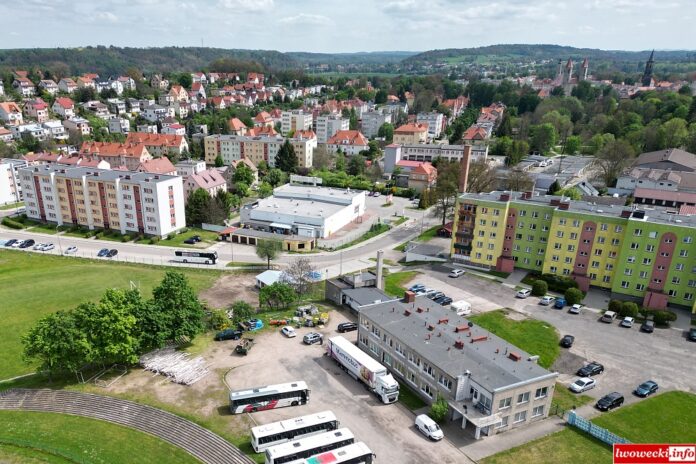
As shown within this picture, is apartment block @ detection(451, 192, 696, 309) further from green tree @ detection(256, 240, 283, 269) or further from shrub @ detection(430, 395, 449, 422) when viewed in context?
shrub @ detection(430, 395, 449, 422)

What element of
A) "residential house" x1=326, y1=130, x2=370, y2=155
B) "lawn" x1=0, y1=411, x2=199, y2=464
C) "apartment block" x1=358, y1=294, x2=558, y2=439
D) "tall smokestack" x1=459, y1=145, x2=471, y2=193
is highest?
"tall smokestack" x1=459, y1=145, x2=471, y2=193

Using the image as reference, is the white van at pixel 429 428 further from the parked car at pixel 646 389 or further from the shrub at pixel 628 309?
the shrub at pixel 628 309

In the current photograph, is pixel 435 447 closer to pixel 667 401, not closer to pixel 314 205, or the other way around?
pixel 667 401

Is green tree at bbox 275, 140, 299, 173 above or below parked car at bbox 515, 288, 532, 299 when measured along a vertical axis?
above

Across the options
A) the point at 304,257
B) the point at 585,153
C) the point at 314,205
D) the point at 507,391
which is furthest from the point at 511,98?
the point at 507,391

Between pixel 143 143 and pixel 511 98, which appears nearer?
pixel 143 143

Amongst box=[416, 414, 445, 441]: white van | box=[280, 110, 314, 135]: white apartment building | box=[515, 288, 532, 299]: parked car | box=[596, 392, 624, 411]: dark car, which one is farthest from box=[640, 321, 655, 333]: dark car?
box=[280, 110, 314, 135]: white apartment building

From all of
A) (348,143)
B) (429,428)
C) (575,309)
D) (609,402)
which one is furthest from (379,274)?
(348,143)

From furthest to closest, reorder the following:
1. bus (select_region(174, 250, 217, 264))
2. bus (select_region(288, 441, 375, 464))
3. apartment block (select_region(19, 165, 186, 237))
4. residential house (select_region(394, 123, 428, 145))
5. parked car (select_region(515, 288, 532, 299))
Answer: residential house (select_region(394, 123, 428, 145)), apartment block (select_region(19, 165, 186, 237)), bus (select_region(174, 250, 217, 264)), parked car (select_region(515, 288, 532, 299)), bus (select_region(288, 441, 375, 464))
